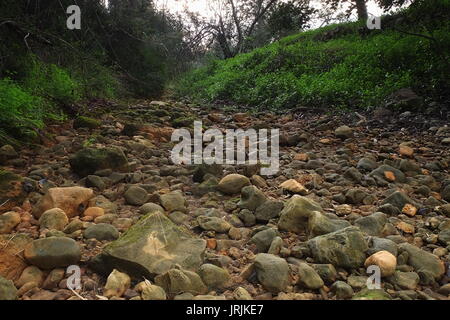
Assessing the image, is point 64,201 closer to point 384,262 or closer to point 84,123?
point 384,262

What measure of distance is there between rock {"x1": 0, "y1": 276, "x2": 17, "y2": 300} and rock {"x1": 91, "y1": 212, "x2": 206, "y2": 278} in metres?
0.40

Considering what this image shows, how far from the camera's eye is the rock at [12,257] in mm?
1888

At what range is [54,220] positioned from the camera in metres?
2.45

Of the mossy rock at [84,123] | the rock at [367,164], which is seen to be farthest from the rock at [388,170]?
the mossy rock at [84,123]

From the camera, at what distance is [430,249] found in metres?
2.40

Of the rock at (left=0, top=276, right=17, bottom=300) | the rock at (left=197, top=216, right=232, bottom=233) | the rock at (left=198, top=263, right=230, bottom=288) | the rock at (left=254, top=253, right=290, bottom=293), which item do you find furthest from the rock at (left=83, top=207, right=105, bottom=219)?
the rock at (left=254, top=253, right=290, bottom=293)

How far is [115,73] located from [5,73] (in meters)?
3.49

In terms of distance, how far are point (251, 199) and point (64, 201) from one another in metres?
1.41

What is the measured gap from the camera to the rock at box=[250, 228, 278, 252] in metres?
2.38

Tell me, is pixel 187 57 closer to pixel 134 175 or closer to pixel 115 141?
pixel 115 141

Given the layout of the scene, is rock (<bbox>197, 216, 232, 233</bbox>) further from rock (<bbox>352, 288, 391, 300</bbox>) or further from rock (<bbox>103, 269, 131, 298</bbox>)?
rock (<bbox>352, 288, 391, 300</bbox>)

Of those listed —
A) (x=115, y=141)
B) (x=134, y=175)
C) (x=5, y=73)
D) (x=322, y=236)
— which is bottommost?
(x=322, y=236)

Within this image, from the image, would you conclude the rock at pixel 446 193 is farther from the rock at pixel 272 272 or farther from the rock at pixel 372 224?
the rock at pixel 272 272

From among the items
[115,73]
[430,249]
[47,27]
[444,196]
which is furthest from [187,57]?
[430,249]
